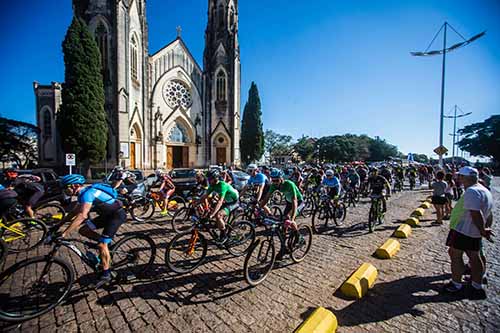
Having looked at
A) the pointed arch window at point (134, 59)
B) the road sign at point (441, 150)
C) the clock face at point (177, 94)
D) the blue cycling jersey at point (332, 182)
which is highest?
the pointed arch window at point (134, 59)

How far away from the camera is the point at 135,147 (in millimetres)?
25844

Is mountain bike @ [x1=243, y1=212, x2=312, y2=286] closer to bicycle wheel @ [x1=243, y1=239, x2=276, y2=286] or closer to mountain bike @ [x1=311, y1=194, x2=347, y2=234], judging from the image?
bicycle wheel @ [x1=243, y1=239, x2=276, y2=286]

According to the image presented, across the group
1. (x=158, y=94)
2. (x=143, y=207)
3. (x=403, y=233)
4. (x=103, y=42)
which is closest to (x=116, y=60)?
(x=103, y=42)

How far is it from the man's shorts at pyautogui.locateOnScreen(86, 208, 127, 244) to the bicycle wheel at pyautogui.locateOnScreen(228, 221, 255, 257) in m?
2.32

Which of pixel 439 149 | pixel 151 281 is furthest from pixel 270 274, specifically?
pixel 439 149

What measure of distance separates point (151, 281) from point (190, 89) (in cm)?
3111

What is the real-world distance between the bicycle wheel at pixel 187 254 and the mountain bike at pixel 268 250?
1086 mm

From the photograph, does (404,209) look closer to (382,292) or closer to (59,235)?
(382,292)

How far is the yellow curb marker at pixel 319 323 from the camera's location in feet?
8.82

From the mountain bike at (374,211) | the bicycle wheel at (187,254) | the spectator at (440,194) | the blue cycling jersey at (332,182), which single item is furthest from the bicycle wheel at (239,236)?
the spectator at (440,194)

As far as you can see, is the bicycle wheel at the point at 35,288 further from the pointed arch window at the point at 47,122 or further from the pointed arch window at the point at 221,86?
the pointed arch window at the point at 221,86

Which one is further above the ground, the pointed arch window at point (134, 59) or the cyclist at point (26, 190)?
the pointed arch window at point (134, 59)

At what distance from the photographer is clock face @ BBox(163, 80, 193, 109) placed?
2983 centimetres

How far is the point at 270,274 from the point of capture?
14.3 ft
